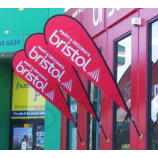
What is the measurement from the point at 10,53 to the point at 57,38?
6.19 m

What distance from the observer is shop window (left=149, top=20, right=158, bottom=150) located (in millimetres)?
6180

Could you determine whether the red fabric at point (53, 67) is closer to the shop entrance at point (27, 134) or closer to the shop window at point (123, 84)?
the shop window at point (123, 84)

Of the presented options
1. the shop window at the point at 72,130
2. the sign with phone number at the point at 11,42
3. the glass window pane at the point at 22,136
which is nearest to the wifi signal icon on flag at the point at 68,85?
the shop window at the point at 72,130

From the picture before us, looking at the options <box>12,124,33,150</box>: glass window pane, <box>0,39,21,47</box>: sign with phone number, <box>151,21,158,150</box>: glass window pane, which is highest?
<box>0,39,21,47</box>: sign with phone number

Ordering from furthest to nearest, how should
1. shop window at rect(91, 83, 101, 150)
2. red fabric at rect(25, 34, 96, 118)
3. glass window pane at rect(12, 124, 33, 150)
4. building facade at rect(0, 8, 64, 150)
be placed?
glass window pane at rect(12, 124, 33, 150), building facade at rect(0, 8, 64, 150), shop window at rect(91, 83, 101, 150), red fabric at rect(25, 34, 96, 118)

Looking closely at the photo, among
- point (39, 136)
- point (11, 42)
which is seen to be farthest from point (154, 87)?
point (39, 136)

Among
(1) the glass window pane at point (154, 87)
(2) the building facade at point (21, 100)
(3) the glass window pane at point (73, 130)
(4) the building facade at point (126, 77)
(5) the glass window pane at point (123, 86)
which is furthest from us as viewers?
(2) the building facade at point (21, 100)

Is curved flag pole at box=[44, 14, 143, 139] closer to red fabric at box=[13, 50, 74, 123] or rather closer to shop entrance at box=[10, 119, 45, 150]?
red fabric at box=[13, 50, 74, 123]

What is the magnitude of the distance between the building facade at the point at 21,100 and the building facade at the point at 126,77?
253cm

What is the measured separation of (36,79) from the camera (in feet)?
27.0

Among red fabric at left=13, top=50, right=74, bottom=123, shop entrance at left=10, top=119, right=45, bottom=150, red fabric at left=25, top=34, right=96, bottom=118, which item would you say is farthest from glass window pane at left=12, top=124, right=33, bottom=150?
red fabric at left=25, top=34, right=96, bottom=118

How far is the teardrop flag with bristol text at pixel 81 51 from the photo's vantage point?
5836mm

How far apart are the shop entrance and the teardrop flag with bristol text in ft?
22.3

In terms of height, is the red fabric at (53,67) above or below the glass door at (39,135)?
above
